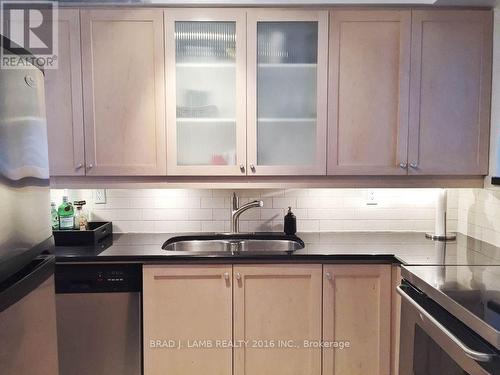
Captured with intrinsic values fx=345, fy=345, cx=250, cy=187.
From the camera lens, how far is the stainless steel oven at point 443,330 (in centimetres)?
104

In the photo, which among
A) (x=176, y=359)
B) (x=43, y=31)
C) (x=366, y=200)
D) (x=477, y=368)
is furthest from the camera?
(x=366, y=200)

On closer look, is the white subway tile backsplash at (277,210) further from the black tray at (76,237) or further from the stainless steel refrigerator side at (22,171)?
the stainless steel refrigerator side at (22,171)

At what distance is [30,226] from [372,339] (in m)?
1.60

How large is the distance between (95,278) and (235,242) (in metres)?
0.82

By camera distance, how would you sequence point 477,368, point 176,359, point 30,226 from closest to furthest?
point 30,226, point 477,368, point 176,359

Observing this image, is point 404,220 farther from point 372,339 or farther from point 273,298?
point 273,298

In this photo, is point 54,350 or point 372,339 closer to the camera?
point 54,350

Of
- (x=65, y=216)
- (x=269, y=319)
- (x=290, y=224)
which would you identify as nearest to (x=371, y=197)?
(x=290, y=224)

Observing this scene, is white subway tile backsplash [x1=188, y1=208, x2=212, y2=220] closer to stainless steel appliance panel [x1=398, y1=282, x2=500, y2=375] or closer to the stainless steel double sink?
the stainless steel double sink

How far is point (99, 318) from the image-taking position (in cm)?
168

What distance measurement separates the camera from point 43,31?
1.84 meters

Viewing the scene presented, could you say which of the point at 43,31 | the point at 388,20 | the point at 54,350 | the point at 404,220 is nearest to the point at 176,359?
the point at 54,350

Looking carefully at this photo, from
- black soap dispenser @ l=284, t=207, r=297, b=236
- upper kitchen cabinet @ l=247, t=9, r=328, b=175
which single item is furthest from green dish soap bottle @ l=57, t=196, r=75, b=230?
black soap dispenser @ l=284, t=207, r=297, b=236

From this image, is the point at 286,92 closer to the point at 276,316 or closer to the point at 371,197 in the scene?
the point at 371,197
